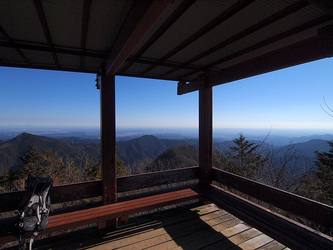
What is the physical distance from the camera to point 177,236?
2436 mm

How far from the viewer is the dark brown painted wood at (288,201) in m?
1.91

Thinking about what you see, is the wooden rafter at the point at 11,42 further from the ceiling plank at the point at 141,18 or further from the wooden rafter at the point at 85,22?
the ceiling plank at the point at 141,18

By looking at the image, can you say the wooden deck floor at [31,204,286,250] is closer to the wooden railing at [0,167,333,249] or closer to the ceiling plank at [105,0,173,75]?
the wooden railing at [0,167,333,249]

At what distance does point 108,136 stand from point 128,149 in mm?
78106

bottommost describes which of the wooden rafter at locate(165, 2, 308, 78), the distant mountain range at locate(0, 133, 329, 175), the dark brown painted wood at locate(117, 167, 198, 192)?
the distant mountain range at locate(0, 133, 329, 175)

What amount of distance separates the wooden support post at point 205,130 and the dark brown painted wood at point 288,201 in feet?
1.39

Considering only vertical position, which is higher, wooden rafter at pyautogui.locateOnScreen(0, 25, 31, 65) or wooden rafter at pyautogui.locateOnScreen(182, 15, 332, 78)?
wooden rafter at pyautogui.locateOnScreen(182, 15, 332, 78)

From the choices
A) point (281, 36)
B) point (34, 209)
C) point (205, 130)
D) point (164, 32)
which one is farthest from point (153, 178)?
point (281, 36)

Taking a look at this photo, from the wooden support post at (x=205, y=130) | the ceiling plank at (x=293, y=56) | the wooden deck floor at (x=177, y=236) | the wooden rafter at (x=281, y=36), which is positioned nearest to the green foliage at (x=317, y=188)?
the wooden support post at (x=205, y=130)

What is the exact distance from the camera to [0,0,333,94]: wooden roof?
1.39 meters

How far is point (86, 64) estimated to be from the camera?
2.76 metres

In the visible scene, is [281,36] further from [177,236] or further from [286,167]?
[286,167]

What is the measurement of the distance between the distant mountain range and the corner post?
4.48m

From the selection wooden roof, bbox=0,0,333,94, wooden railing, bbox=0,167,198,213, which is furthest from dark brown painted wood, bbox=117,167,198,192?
wooden roof, bbox=0,0,333,94
